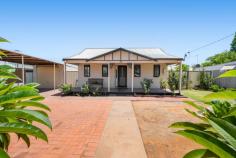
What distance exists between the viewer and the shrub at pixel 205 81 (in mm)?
19086

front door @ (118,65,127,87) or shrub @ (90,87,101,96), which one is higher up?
front door @ (118,65,127,87)

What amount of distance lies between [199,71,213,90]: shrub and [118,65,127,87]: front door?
893 cm

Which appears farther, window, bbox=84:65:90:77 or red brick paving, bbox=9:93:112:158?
window, bbox=84:65:90:77

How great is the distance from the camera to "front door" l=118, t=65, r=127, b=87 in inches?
673

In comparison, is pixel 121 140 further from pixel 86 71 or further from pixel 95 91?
pixel 86 71

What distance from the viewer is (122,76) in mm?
17281

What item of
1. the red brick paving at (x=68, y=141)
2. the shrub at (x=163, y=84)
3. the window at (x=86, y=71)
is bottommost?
the red brick paving at (x=68, y=141)

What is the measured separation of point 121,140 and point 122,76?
12527 mm

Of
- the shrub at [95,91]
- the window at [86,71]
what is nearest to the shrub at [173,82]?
the shrub at [95,91]

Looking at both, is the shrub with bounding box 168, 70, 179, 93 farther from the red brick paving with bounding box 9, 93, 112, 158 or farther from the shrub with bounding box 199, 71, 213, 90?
the red brick paving with bounding box 9, 93, 112, 158

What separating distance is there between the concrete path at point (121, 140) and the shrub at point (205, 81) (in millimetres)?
15062

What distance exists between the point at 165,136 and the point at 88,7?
11.3m

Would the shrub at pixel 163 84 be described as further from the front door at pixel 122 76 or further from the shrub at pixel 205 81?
the shrub at pixel 205 81

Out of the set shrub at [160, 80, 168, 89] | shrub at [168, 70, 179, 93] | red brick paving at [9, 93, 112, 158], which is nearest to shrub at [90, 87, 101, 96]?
shrub at [160, 80, 168, 89]
